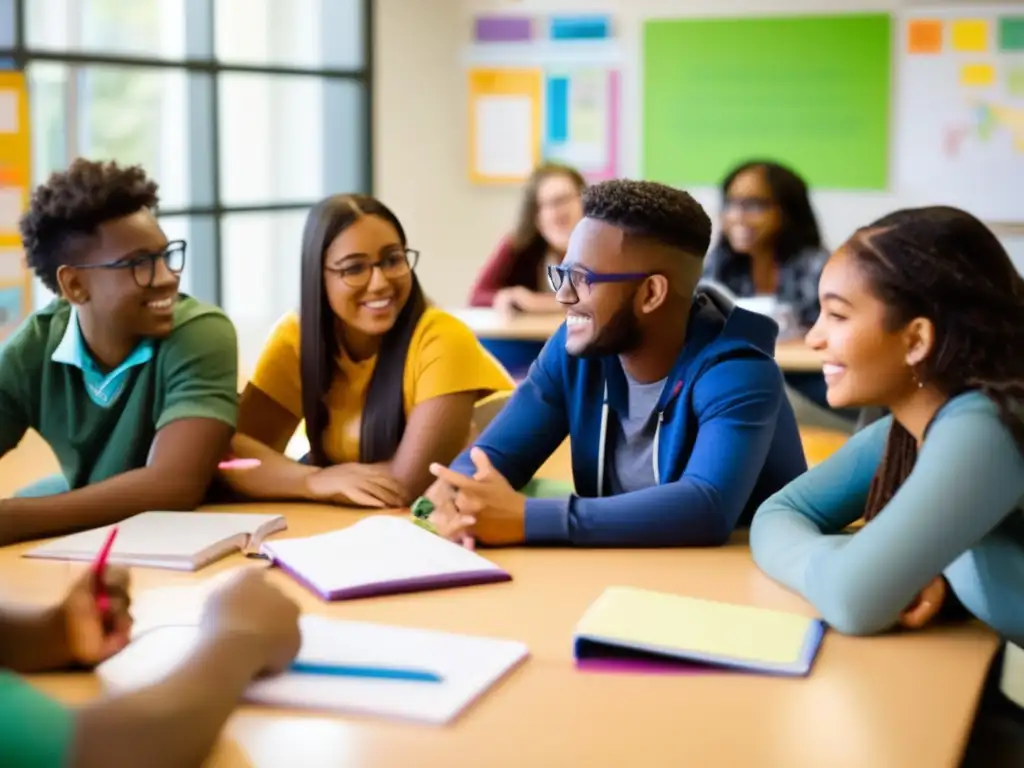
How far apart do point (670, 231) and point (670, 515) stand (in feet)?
1.49

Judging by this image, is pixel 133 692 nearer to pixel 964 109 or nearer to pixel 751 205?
pixel 751 205

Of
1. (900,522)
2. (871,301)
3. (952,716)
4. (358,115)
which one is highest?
(358,115)

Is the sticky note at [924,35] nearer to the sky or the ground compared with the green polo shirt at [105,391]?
nearer to the sky

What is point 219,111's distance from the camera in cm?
506

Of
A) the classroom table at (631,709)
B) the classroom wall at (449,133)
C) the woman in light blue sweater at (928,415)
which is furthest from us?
the classroom wall at (449,133)

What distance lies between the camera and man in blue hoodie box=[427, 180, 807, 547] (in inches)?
77.0

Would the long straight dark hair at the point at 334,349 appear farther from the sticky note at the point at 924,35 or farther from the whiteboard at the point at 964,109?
the sticky note at the point at 924,35

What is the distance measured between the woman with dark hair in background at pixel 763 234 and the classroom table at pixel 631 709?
3.20 m

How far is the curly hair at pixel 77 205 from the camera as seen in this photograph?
7.59 ft

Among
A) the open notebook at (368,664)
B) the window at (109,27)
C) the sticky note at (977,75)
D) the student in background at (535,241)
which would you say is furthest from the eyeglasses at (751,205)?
the open notebook at (368,664)

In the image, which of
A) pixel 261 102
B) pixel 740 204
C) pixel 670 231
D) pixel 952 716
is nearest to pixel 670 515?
pixel 670 231

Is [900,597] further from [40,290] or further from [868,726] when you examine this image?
[40,290]

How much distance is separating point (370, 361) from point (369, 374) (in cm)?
3

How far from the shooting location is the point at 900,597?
1.54 metres
